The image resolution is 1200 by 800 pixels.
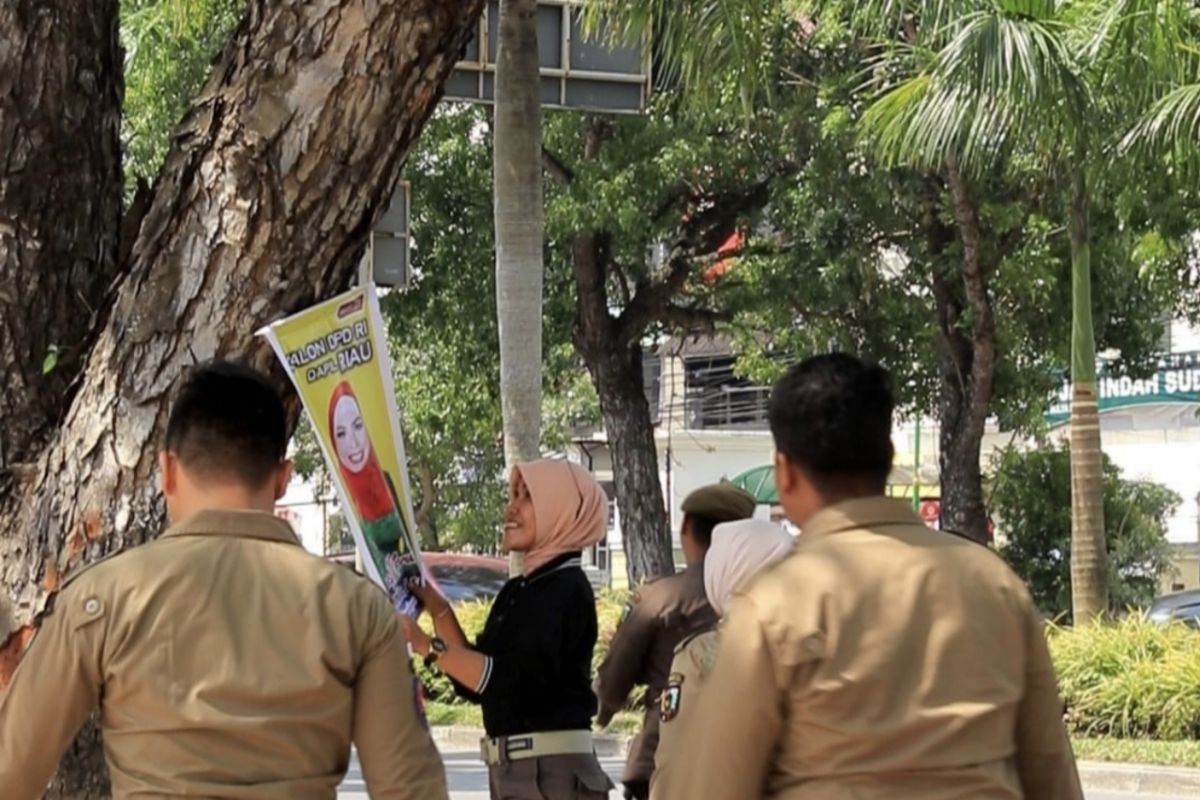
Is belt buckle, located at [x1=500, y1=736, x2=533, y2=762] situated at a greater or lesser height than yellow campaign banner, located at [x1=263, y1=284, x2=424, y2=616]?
lesser

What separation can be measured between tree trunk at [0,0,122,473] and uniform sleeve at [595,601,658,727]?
6.04 feet

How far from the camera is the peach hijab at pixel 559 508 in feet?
16.8

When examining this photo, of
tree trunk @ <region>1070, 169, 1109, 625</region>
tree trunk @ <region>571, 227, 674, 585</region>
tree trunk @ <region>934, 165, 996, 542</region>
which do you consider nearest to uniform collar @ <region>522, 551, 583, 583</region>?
tree trunk @ <region>1070, 169, 1109, 625</region>

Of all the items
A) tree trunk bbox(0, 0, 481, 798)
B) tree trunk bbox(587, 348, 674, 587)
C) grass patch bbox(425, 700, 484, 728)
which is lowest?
grass patch bbox(425, 700, 484, 728)

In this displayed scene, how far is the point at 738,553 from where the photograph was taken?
4.15m

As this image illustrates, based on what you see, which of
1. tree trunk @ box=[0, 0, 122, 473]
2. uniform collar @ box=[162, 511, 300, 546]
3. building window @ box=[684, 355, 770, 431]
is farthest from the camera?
building window @ box=[684, 355, 770, 431]

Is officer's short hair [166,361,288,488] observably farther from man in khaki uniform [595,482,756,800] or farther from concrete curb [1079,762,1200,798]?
concrete curb [1079,762,1200,798]

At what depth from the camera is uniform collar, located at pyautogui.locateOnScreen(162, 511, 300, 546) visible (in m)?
3.22

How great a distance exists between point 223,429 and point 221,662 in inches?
15.6

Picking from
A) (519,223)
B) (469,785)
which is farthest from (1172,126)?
(469,785)

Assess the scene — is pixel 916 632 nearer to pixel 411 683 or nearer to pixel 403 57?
pixel 411 683

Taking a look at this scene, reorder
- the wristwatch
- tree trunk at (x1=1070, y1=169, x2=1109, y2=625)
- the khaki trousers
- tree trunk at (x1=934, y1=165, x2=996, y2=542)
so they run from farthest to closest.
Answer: tree trunk at (x1=934, y1=165, x2=996, y2=542), tree trunk at (x1=1070, y1=169, x2=1109, y2=625), the khaki trousers, the wristwatch

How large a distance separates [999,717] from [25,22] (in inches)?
123

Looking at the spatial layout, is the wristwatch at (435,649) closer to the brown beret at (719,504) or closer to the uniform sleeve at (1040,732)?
the brown beret at (719,504)
